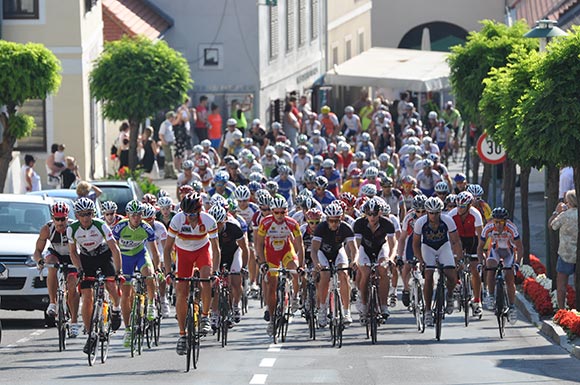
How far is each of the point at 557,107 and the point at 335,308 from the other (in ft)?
12.4

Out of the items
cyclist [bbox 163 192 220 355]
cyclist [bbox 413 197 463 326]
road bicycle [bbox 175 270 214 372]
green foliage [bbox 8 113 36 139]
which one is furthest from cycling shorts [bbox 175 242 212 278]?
green foliage [bbox 8 113 36 139]

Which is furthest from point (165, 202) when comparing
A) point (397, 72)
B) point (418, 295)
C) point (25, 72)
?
point (397, 72)

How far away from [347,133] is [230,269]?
25566 millimetres

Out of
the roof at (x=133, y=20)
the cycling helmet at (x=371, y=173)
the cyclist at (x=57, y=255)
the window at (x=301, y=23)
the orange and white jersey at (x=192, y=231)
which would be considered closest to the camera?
the orange and white jersey at (x=192, y=231)

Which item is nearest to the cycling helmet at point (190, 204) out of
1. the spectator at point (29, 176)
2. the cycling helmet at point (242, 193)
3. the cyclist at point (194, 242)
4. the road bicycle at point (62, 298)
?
the cyclist at point (194, 242)

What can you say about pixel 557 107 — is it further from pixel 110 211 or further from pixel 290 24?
pixel 290 24

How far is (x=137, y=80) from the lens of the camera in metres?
38.0

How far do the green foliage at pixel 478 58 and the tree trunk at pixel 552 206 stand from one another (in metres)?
7.44

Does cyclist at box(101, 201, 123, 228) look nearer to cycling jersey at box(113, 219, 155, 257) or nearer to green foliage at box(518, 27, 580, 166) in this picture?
cycling jersey at box(113, 219, 155, 257)

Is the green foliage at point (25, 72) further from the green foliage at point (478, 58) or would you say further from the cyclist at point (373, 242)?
the cyclist at point (373, 242)

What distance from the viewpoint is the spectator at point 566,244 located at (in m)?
22.1

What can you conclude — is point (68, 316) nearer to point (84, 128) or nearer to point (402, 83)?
point (84, 128)

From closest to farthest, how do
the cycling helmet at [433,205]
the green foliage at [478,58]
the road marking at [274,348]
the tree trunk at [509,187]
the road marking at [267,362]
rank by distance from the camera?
1. the road marking at [267,362]
2. the road marking at [274,348]
3. the cycling helmet at [433,205]
4. the tree trunk at [509,187]
5. the green foliage at [478,58]

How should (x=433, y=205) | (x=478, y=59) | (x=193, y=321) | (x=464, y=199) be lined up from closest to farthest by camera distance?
(x=193, y=321)
(x=433, y=205)
(x=464, y=199)
(x=478, y=59)
